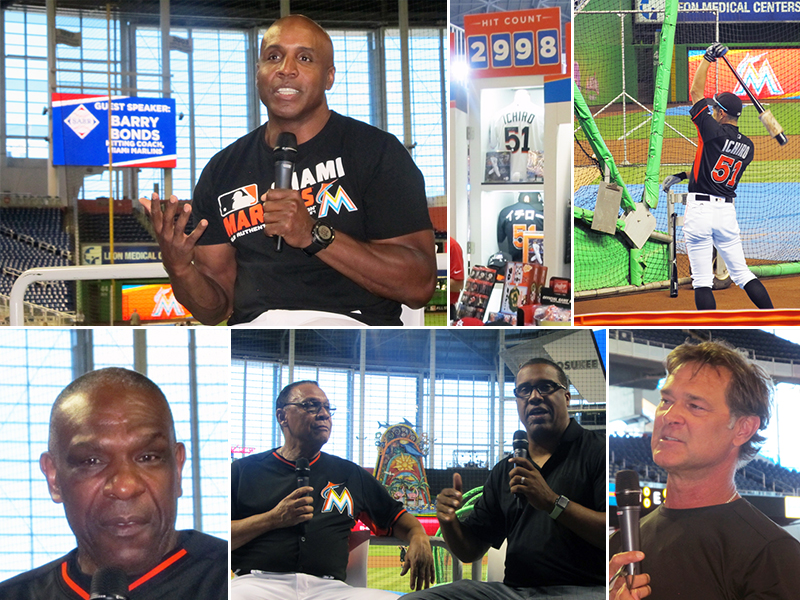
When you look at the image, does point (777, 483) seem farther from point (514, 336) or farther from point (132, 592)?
point (132, 592)

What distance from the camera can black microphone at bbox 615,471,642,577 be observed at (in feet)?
7.17

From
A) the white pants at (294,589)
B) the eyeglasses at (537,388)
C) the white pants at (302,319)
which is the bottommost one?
the white pants at (294,589)

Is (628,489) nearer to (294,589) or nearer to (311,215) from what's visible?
(294,589)

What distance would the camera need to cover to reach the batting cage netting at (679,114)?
9.72 ft

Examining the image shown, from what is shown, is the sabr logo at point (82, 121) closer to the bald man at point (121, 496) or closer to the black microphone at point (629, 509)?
the bald man at point (121, 496)

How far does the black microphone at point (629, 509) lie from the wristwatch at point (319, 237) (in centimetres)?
116

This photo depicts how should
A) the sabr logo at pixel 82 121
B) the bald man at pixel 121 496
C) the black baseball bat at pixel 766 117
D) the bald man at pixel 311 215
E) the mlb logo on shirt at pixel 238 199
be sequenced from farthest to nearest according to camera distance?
the sabr logo at pixel 82 121 → the black baseball bat at pixel 766 117 → the mlb logo on shirt at pixel 238 199 → the bald man at pixel 311 215 → the bald man at pixel 121 496

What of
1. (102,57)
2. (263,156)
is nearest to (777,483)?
(263,156)

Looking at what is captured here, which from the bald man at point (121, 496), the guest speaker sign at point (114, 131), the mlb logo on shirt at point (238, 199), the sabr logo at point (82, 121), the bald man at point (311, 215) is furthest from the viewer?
the sabr logo at point (82, 121)

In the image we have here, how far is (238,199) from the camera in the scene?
7.99 feet

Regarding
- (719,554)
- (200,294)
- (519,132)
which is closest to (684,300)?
(519,132)

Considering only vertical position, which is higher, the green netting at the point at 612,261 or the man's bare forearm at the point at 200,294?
the green netting at the point at 612,261

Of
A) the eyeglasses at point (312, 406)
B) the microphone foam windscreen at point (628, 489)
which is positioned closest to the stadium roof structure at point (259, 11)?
the eyeglasses at point (312, 406)

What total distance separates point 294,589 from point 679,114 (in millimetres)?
2462
